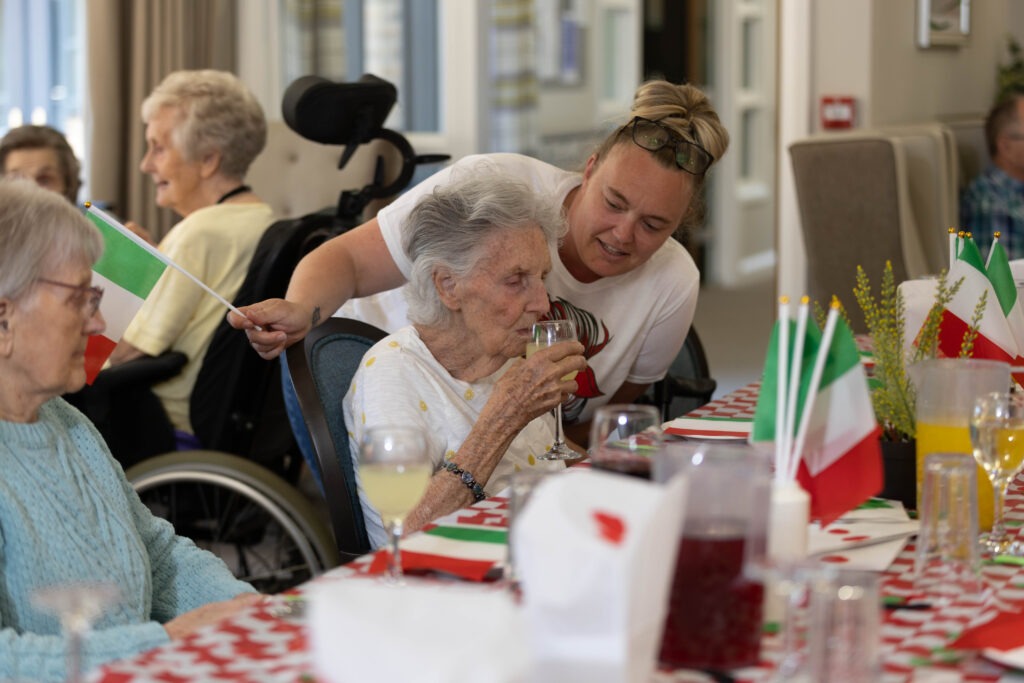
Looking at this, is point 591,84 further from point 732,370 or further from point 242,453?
point 242,453

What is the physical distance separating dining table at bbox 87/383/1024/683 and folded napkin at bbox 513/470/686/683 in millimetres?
185

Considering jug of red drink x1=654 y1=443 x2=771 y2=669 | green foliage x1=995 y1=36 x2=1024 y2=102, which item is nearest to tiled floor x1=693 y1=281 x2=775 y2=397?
green foliage x1=995 y1=36 x2=1024 y2=102

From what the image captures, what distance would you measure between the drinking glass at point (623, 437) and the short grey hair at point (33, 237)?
708 mm

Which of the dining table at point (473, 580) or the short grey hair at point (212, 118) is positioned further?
the short grey hair at point (212, 118)

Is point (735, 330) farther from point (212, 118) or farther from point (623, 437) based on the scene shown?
point (623, 437)

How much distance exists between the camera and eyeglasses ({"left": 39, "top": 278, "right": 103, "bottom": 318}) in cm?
174

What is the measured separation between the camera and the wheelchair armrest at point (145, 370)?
324 centimetres

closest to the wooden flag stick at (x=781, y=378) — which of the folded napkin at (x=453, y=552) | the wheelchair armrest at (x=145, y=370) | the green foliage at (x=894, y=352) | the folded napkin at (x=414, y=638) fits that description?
the folded napkin at (x=453, y=552)

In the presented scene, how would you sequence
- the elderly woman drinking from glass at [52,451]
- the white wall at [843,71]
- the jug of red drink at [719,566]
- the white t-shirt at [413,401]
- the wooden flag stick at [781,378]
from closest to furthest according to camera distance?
the jug of red drink at [719,566] → the wooden flag stick at [781,378] → the elderly woman drinking from glass at [52,451] → the white t-shirt at [413,401] → the white wall at [843,71]

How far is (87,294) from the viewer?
179cm

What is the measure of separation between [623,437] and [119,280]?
1.03 metres

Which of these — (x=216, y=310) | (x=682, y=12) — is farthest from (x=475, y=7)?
(x=682, y=12)

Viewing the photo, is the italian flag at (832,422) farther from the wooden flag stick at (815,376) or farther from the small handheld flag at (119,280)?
the small handheld flag at (119,280)

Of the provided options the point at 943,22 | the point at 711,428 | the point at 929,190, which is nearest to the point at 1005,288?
the point at 711,428
